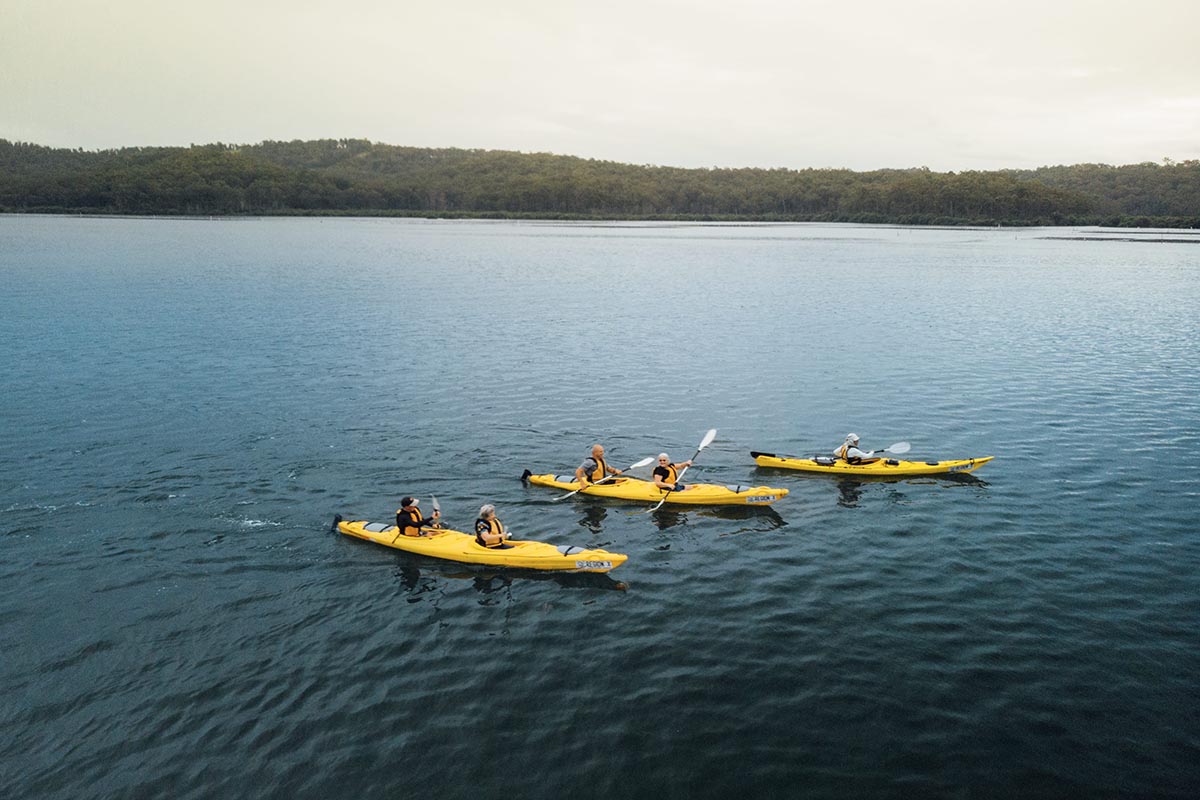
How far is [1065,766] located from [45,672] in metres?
16.9

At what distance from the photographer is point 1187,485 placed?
2208 cm

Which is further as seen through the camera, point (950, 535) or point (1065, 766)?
point (950, 535)

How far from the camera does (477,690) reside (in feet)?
43.2

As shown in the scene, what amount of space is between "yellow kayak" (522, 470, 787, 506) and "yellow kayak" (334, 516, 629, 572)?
3.82m

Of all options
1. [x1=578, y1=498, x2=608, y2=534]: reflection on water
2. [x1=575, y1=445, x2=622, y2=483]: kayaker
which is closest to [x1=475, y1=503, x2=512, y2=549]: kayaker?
[x1=578, y1=498, x2=608, y2=534]: reflection on water

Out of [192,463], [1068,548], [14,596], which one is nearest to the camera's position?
[14,596]

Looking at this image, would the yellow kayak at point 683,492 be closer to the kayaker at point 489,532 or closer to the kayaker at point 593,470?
the kayaker at point 593,470

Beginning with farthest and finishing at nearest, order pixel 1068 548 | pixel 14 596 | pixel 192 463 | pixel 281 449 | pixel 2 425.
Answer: pixel 2 425 < pixel 281 449 < pixel 192 463 < pixel 1068 548 < pixel 14 596

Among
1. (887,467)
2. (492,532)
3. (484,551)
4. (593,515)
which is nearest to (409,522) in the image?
(484,551)

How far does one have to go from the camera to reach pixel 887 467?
23.2 metres

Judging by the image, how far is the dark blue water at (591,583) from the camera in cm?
1159

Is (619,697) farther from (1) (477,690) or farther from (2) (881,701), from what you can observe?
(2) (881,701)

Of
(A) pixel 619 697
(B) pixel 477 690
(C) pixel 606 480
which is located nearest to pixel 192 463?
(C) pixel 606 480

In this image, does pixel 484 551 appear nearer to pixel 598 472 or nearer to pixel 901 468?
pixel 598 472
